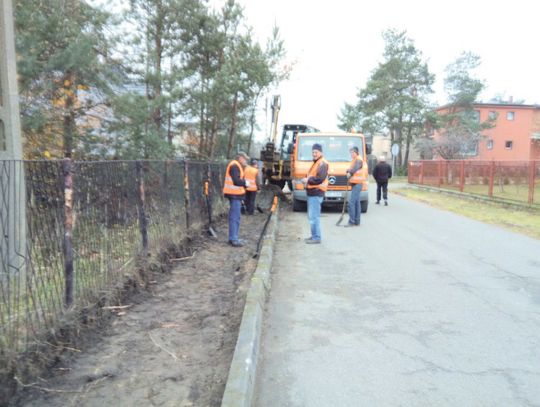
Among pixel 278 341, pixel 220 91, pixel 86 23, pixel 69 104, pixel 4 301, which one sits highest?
pixel 86 23

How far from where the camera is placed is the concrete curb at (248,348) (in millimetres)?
3049

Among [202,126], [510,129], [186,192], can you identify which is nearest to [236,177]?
[186,192]

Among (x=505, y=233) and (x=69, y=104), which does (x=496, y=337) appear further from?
(x=69, y=104)

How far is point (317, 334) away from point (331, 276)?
2199mm

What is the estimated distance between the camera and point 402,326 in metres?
4.71

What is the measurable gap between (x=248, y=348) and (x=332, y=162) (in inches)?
412

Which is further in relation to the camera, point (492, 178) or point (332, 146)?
point (492, 178)

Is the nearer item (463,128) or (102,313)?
(102,313)

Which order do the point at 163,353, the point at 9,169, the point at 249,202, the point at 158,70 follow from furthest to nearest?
the point at 249,202, the point at 158,70, the point at 163,353, the point at 9,169

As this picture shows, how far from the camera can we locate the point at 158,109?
12031 millimetres

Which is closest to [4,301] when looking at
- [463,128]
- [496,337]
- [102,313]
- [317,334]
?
[102,313]

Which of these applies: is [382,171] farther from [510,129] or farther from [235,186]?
[510,129]

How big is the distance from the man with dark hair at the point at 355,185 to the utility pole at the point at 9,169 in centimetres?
784

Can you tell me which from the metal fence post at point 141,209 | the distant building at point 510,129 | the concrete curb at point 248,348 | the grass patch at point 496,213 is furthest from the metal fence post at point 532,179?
the distant building at point 510,129
